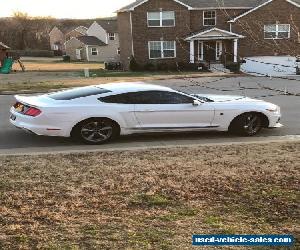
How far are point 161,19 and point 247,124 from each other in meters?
31.2

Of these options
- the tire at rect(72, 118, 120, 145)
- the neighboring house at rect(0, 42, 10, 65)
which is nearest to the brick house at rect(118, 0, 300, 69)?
the neighboring house at rect(0, 42, 10, 65)

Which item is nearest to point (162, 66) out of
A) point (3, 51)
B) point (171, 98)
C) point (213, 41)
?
point (213, 41)

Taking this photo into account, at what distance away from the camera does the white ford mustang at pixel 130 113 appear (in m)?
9.38

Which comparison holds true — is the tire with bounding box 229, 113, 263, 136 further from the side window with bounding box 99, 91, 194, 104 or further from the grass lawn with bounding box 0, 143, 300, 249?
the grass lawn with bounding box 0, 143, 300, 249

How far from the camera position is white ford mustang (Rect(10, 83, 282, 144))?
9.38 meters

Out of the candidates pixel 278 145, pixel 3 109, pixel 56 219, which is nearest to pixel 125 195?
pixel 56 219

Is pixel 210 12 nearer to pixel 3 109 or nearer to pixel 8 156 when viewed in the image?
pixel 3 109

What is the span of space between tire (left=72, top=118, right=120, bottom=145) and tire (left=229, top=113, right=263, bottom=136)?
2.64 m

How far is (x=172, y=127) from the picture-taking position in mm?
9961

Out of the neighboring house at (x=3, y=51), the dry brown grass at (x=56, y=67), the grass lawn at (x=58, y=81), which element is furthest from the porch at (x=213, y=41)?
the neighboring house at (x=3, y=51)

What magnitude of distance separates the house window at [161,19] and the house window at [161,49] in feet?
5.05

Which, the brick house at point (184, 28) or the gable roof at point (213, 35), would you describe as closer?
the gable roof at point (213, 35)

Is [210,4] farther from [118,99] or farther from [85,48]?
[85,48]

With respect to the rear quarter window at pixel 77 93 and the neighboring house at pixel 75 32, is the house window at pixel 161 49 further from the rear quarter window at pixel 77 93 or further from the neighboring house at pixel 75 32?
Result: the neighboring house at pixel 75 32
